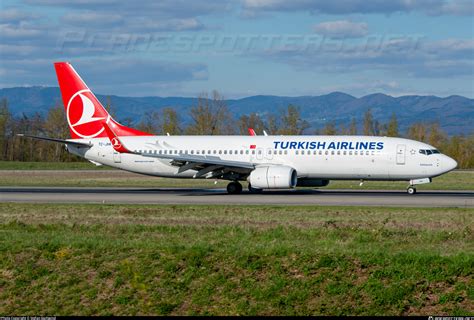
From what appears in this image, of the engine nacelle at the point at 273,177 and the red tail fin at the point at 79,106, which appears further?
the red tail fin at the point at 79,106

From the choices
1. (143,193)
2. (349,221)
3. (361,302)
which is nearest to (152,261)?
(361,302)

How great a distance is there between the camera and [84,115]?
160ft

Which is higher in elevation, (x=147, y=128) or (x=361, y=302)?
(x=147, y=128)

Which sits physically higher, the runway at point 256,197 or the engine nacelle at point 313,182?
the engine nacelle at point 313,182

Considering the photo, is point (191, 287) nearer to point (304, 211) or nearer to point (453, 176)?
point (304, 211)

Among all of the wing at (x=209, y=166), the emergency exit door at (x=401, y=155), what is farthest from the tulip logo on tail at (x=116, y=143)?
the emergency exit door at (x=401, y=155)

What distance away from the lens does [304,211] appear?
32.1 m

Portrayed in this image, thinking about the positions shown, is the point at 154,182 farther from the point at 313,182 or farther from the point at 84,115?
the point at 313,182

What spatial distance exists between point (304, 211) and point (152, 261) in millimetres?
13377

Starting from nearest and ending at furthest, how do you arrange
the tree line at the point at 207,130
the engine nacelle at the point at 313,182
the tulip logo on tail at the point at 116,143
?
the tulip logo on tail at the point at 116,143
the engine nacelle at the point at 313,182
the tree line at the point at 207,130

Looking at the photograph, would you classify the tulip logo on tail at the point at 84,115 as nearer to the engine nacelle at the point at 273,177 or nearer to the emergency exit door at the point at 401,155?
→ the engine nacelle at the point at 273,177

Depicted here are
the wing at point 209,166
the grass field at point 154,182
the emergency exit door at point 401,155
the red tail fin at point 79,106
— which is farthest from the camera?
the grass field at point 154,182

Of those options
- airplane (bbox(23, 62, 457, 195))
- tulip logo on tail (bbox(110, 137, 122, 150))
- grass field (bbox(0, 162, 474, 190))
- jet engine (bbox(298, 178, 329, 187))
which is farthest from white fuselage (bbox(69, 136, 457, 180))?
grass field (bbox(0, 162, 474, 190))

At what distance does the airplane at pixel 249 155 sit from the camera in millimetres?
42625
